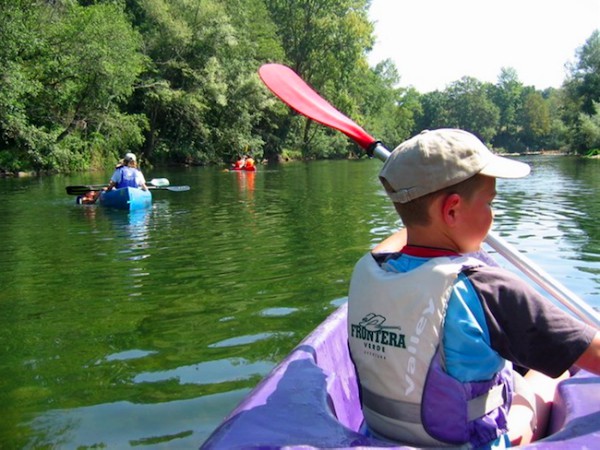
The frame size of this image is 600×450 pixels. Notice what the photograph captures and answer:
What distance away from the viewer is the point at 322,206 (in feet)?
34.8

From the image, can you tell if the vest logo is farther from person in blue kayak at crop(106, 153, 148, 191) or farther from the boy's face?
person in blue kayak at crop(106, 153, 148, 191)

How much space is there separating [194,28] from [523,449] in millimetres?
28893

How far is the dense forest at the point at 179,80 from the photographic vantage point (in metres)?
20.4

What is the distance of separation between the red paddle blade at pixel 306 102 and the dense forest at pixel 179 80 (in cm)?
1592

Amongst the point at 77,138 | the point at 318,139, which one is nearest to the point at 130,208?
the point at 77,138

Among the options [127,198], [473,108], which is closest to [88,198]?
[127,198]

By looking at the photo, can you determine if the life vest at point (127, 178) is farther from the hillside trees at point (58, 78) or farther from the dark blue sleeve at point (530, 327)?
the dark blue sleeve at point (530, 327)

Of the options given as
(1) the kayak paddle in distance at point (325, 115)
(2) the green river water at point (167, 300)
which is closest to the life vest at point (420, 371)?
(1) the kayak paddle in distance at point (325, 115)

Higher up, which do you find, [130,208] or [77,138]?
[77,138]

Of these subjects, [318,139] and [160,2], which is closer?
[160,2]

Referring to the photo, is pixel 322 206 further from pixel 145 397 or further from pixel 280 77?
pixel 145 397

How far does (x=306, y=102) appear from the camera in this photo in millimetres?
4008

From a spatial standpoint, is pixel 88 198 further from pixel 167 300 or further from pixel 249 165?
pixel 249 165

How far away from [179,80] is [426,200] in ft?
92.7
